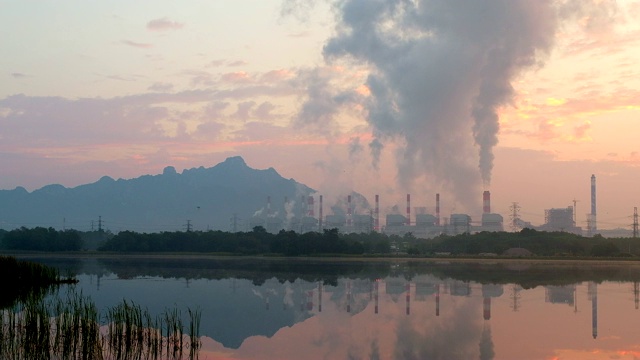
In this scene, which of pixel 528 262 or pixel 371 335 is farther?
pixel 528 262

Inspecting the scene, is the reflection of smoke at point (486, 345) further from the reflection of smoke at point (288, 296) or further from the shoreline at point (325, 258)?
the shoreline at point (325, 258)

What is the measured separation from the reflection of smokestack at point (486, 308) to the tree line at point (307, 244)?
57.4m

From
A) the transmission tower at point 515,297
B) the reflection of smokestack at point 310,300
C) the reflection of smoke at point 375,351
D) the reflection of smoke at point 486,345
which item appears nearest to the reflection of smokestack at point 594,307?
the transmission tower at point 515,297

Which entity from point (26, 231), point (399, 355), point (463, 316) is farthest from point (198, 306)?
point (26, 231)

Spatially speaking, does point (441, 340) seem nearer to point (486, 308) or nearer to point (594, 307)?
point (486, 308)

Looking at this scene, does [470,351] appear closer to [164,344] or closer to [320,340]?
[320,340]

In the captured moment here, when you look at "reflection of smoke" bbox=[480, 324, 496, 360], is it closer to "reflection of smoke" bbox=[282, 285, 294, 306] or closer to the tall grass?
the tall grass

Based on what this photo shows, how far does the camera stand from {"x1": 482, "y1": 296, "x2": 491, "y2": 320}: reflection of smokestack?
34031 mm

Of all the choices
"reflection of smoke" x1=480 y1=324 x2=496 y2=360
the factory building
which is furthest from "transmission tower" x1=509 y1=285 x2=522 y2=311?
the factory building

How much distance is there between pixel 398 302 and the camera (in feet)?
132

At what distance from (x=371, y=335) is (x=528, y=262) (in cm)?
6301

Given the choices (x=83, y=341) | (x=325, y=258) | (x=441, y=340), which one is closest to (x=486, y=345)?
(x=441, y=340)

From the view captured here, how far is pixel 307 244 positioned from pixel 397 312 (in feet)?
205

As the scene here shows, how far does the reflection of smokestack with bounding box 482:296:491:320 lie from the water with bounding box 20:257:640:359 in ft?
0.16
